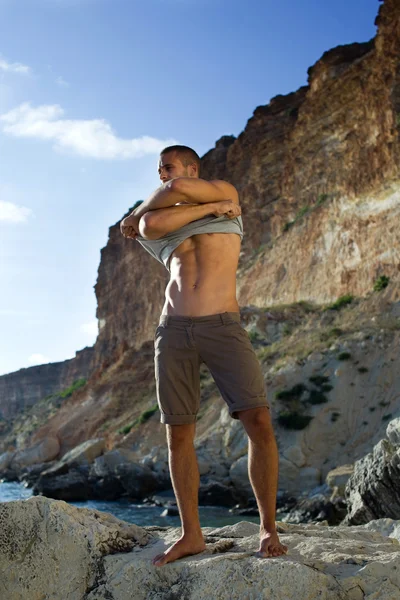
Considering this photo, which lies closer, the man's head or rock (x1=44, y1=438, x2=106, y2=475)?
the man's head

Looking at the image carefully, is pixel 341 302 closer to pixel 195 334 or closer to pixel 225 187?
pixel 225 187

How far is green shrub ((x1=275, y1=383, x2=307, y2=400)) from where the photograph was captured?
20984 mm

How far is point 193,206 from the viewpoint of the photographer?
3.60 meters

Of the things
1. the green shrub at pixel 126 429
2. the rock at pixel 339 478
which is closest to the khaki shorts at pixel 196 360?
the rock at pixel 339 478

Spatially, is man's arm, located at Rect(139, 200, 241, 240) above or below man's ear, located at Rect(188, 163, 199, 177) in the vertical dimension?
below

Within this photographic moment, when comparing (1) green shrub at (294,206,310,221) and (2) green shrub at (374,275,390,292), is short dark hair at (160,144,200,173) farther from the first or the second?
(1) green shrub at (294,206,310,221)

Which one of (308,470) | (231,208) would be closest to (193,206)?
(231,208)

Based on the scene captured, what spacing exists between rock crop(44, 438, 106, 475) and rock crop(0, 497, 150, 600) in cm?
2336

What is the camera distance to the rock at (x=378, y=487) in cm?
714

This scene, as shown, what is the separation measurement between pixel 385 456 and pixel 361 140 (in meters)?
27.8

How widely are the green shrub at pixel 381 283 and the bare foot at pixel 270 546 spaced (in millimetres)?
23585

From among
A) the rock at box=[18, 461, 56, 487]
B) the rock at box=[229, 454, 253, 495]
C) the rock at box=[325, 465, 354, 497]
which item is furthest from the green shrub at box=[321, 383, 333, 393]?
the rock at box=[18, 461, 56, 487]

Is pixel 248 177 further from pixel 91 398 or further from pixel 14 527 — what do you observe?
pixel 14 527

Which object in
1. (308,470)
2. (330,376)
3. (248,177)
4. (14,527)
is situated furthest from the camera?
(248,177)
